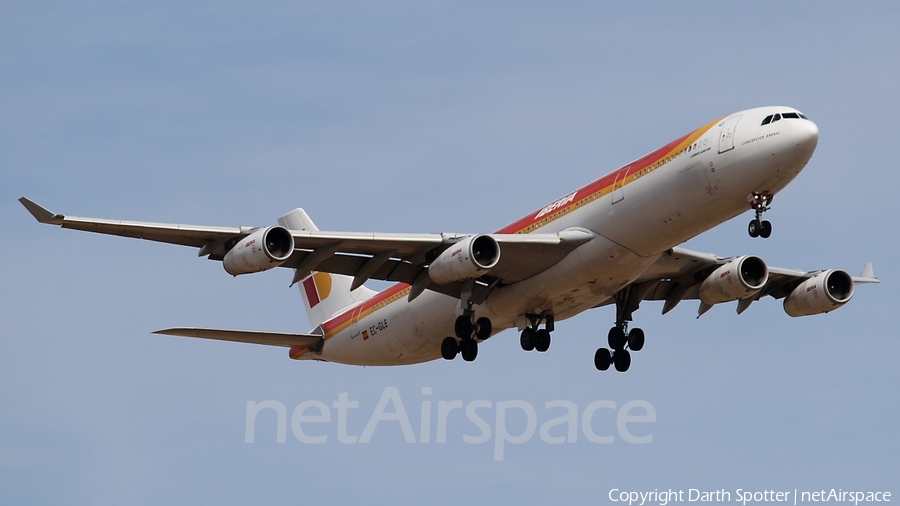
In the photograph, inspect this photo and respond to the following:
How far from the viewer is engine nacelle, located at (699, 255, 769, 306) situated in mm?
45375

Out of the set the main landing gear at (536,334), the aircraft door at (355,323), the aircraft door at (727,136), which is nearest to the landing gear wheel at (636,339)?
the main landing gear at (536,334)

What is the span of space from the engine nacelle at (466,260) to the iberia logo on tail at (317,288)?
13.6 meters

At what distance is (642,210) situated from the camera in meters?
40.0

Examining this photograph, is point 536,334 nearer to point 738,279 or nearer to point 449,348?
point 449,348

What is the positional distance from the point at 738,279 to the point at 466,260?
1002 centimetres

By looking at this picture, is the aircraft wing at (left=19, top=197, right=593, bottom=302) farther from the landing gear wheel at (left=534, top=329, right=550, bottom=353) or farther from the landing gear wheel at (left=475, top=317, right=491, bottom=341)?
the landing gear wheel at (left=534, top=329, right=550, bottom=353)

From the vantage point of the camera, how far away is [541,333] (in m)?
45.6

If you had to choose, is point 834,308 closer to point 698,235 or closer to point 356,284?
point 698,235

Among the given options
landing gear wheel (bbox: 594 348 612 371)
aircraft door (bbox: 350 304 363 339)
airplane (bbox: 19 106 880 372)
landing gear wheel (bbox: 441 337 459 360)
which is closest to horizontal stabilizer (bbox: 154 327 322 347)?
airplane (bbox: 19 106 880 372)

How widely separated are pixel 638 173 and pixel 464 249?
5.43 m

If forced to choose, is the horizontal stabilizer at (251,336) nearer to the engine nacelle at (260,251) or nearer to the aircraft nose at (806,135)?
the engine nacelle at (260,251)

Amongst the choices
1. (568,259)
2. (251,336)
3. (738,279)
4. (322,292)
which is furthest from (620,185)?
(322,292)

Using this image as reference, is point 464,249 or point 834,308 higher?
point 834,308

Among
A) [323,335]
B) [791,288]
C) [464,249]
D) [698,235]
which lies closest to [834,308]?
[791,288]
